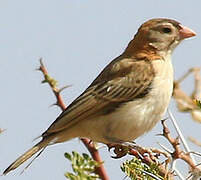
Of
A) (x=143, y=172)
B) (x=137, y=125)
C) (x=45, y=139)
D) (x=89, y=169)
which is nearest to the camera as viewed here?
(x=89, y=169)

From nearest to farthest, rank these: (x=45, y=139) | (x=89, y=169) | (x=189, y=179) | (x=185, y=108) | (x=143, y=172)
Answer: (x=89, y=169) → (x=189, y=179) → (x=143, y=172) → (x=185, y=108) → (x=45, y=139)

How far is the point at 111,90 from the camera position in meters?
4.66

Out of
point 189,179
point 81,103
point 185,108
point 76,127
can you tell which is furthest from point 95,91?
point 189,179

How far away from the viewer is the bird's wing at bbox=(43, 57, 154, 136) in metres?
4.30

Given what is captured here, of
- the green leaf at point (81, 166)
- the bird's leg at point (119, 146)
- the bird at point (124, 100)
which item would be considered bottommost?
the bird's leg at point (119, 146)

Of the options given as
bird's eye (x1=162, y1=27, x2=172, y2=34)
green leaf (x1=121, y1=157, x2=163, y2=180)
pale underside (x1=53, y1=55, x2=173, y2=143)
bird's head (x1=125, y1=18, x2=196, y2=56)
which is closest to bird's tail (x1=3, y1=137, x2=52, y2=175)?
pale underside (x1=53, y1=55, x2=173, y2=143)

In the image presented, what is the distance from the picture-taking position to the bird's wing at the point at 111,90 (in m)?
4.30

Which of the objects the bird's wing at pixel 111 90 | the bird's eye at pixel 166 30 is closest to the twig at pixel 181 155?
the bird's wing at pixel 111 90

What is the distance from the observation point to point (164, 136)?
2.48m

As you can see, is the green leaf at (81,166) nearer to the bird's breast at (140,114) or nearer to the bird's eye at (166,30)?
the bird's breast at (140,114)

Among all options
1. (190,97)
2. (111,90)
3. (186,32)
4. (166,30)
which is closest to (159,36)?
(166,30)

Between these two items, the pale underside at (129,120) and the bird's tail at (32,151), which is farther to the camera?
the pale underside at (129,120)

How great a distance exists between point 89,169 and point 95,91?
2.76m

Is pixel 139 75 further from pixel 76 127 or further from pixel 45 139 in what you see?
pixel 45 139
